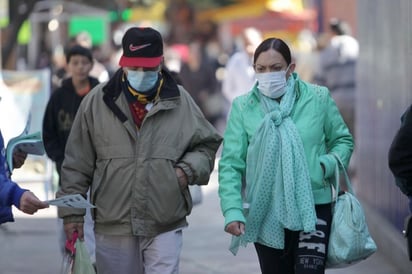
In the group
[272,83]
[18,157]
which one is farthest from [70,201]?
[272,83]

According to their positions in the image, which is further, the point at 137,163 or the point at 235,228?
the point at 137,163

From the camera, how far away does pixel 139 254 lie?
618cm

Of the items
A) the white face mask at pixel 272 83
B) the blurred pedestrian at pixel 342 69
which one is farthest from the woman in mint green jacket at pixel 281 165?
the blurred pedestrian at pixel 342 69

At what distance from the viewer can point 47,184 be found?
13.7m

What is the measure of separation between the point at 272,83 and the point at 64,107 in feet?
9.39

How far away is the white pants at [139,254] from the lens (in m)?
6.10

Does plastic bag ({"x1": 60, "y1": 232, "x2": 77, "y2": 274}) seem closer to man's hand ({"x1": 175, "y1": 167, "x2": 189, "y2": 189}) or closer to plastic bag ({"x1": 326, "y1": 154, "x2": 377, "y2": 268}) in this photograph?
man's hand ({"x1": 175, "y1": 167, "x2": 189, "y2": 189})

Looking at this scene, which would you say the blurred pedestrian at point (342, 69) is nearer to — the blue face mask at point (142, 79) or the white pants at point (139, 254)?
the blue face mask at point (142, 79)

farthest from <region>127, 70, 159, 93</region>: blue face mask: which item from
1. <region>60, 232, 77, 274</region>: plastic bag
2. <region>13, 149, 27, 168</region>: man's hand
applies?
<region>60, 232, 77, 274</region>: plastic bag

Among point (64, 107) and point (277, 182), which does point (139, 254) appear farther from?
point (64, 107)

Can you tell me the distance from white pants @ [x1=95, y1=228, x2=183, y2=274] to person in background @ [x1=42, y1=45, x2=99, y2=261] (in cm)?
229

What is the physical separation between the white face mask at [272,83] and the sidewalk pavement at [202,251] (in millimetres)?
2853

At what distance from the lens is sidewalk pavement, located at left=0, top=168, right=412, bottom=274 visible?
9.63 metres

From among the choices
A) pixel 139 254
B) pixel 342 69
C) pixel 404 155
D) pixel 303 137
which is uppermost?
pixel 303 137
